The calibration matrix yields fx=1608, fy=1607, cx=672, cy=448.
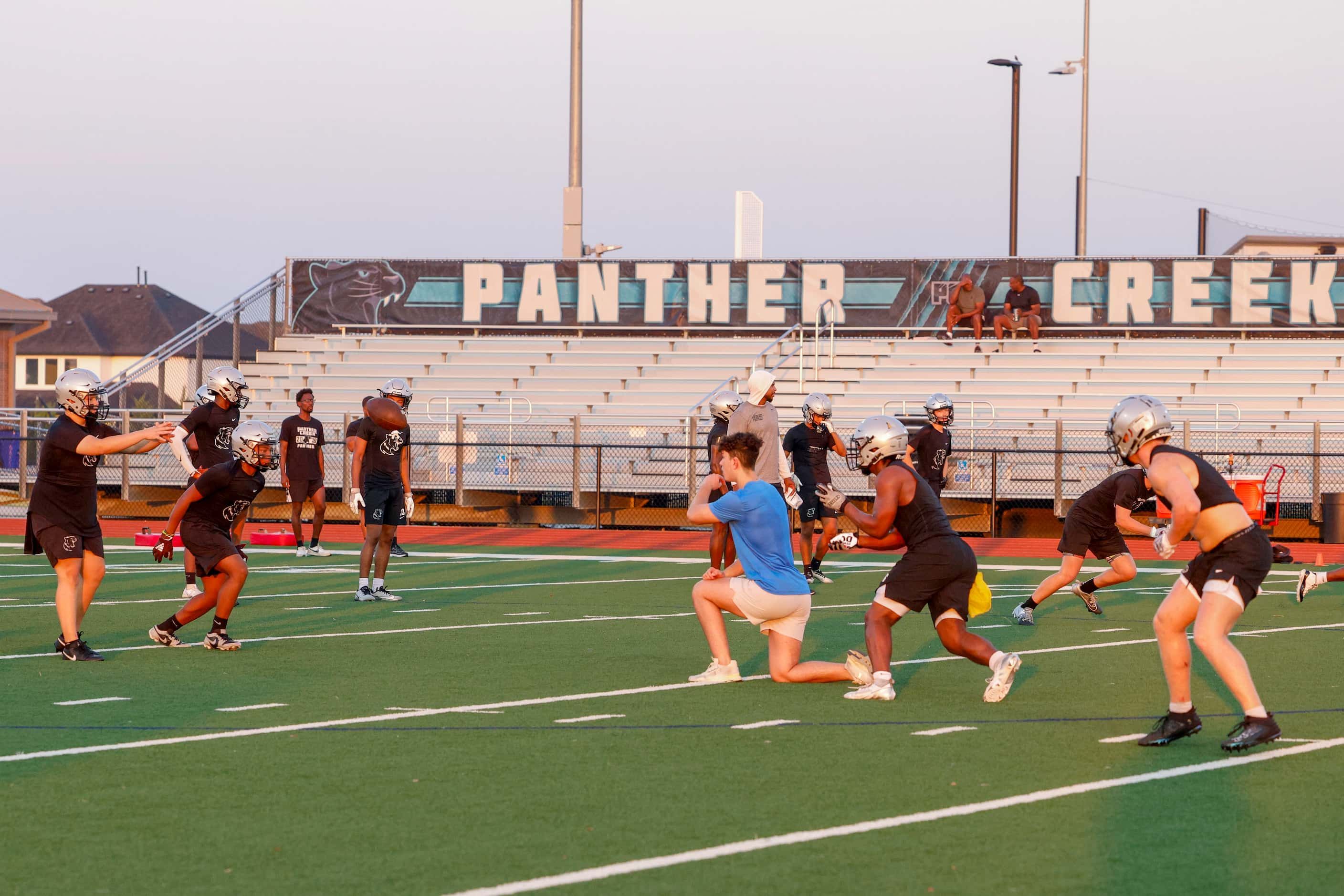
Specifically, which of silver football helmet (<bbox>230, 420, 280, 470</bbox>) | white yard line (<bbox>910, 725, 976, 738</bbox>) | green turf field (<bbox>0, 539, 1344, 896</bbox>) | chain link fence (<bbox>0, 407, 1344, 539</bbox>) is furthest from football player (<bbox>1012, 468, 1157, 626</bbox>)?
chain link fence (<bbox>0, 407, 1344, 539</bbox>)

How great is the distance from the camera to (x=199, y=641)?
1138 cm

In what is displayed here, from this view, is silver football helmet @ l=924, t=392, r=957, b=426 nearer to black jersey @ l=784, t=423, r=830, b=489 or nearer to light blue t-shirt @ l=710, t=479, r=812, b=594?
black jersey @ l=784, t=423, r=830, b=489

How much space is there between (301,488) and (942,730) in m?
12.5

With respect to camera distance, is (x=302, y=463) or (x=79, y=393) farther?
(x=302, y=463)

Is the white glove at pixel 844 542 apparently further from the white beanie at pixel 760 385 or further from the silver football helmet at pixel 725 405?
the white beanie at pixel 760 385

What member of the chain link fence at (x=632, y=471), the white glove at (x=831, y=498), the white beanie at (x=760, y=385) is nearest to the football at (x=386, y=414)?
the white beanie at (x=760, y=385)

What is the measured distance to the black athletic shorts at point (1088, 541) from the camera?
41.0 ft

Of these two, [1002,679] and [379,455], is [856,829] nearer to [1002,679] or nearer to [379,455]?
[1002,679]

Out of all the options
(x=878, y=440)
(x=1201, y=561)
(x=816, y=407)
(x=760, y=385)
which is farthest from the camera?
(x=816, y=407)

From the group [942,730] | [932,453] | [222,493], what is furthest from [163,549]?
[932,453]

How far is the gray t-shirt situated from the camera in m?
13.5

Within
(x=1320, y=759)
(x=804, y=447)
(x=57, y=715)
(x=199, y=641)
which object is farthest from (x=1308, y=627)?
(x=57, y=715)

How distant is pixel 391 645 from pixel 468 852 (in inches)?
231

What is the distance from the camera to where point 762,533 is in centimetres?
891
